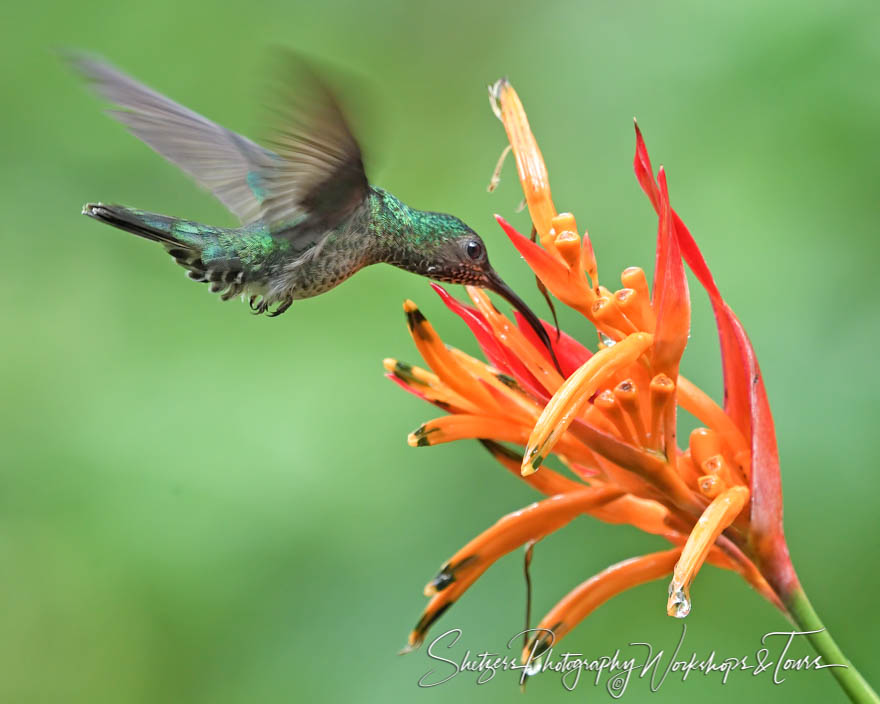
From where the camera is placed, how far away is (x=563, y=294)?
0.97 m

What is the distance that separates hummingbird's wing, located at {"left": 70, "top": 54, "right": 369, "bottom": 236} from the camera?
98 centimetres

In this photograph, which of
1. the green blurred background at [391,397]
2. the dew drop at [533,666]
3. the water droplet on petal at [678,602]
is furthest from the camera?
the green blurred background at [391,397]

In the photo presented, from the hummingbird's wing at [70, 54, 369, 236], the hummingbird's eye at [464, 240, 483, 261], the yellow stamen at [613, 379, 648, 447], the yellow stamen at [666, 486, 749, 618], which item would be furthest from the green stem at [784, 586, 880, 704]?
the hummingbird's wing at [70, 54, 369, 236]

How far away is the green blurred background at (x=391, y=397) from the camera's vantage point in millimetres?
1614

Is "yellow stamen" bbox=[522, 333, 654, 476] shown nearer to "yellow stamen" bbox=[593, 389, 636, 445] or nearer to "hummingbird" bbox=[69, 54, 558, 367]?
"yellow stamen" bbox=[593, 389, 636, 445]

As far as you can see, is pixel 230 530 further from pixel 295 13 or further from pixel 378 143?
pixel 295 13

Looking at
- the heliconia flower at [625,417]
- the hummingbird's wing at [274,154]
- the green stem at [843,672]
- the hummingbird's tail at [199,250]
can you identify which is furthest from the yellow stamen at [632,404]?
the hummingbird's tail at [199,250]

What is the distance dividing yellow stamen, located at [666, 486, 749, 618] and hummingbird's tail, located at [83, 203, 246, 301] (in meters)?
0.58

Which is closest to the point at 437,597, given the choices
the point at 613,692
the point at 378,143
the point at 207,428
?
the point at 378,143

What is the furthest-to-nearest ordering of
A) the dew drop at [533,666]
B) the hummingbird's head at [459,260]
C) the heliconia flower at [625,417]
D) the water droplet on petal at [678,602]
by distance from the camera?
the hummingbird's head at [459,260] < the dew drop at [533,666] < the heliconia flower at [625,417] < the water droplet on petal at [678,602]

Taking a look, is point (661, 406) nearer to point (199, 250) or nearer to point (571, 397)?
point (571, 397)

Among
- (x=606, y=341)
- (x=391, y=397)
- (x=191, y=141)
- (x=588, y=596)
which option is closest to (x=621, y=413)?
(x=606, y=341)

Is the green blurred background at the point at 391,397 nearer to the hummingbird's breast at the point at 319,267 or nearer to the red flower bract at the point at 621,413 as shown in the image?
the hummingbird's breast at the point at 319,267

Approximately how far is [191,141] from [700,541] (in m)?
0.75
